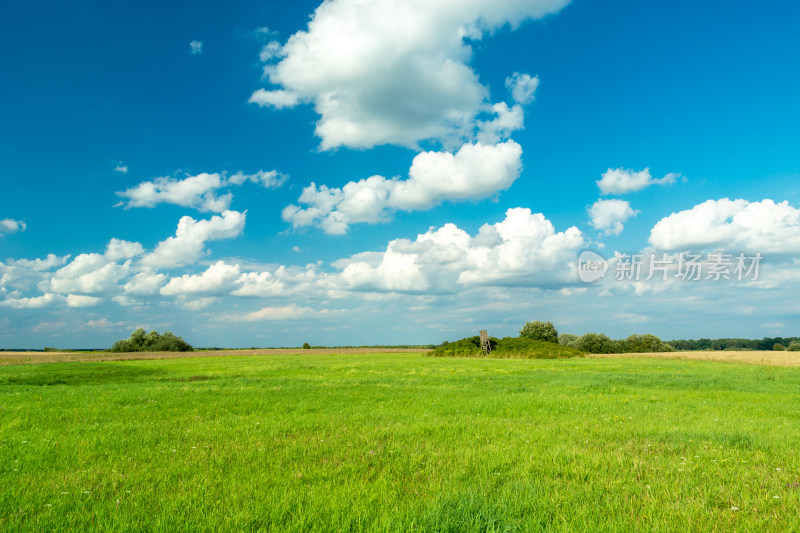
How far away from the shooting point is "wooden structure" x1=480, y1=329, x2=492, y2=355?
69312 mm

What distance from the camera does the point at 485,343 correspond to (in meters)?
70.8

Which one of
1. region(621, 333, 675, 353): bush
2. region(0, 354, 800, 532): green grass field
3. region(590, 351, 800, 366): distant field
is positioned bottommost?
region(621, 333, 675, 353): bush

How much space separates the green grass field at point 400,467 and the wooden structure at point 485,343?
53.8m

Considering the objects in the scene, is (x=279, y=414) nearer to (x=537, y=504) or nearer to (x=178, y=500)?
(x=178, y=500)

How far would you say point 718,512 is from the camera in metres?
6.00

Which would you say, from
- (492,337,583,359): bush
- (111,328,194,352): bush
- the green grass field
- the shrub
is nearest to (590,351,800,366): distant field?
(492,337,583,359): bush

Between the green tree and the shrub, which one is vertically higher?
the shrub

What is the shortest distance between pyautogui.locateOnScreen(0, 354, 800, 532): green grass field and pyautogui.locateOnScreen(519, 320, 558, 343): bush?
3087 inches

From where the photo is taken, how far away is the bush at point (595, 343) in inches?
3760

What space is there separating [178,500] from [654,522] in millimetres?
6592

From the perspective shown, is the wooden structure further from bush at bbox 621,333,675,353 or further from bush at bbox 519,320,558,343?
bush at bbox 621,333,675,353

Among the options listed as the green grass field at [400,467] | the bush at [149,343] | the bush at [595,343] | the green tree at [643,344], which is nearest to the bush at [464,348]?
the bush at [595,343]

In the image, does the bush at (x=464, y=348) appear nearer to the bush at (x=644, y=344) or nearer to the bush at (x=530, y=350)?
the bush at (x=530, y=350)

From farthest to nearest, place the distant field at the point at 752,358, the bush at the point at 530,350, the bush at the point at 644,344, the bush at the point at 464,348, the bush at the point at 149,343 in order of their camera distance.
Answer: the bush at the point at 644,344 < the bush at the point at 149,343 < the bush at the point at 464,348 < the bush at the point at 530,350 < the distant field at the point at 752,358
